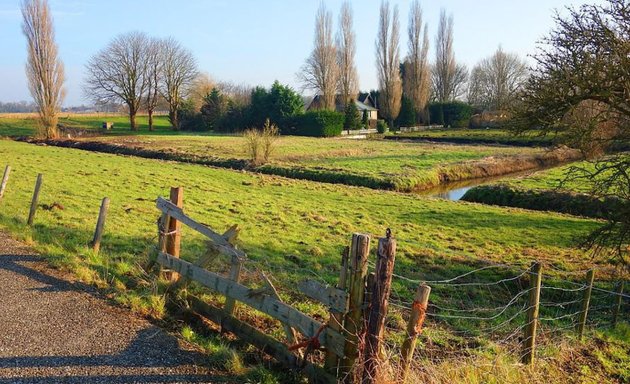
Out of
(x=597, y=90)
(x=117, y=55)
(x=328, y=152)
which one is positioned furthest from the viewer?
(x=117, y=55)

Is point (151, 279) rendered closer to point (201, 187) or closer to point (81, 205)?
point (81, 205)

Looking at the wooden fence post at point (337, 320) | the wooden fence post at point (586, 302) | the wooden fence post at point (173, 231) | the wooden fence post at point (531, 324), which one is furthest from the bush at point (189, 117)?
the wooden fence post at point (337, 320)

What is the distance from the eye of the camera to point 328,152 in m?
39.4

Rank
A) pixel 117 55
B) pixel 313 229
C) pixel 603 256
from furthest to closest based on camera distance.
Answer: pixel 117 55
pixel 313 229
pixel 603 256

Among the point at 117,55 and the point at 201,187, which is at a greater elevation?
the point at 117,55

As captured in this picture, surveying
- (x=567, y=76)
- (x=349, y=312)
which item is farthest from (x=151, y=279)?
(x=567, y=76)

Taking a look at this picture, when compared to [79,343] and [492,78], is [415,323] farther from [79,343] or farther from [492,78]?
[492,78]

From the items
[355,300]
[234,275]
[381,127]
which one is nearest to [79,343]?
[234,275]

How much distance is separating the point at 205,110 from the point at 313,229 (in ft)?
185

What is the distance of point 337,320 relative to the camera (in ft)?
15.5

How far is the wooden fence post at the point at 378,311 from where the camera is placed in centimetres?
435

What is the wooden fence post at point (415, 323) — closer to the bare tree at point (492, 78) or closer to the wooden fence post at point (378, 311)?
the wooden fence post at point (378, 311)

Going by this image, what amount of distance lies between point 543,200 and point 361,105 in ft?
195

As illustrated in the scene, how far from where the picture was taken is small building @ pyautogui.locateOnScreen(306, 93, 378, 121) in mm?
72562
